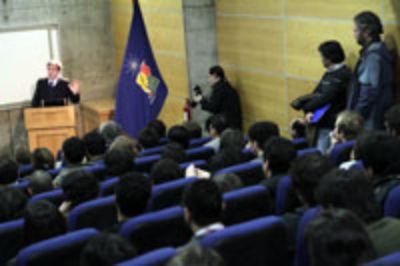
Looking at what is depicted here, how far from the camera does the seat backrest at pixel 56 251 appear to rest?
2.93 m

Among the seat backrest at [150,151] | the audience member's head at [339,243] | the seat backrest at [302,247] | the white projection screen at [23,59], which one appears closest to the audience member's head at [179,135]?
the seat backrest at [150,151]

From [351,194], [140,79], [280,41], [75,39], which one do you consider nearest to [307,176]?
[351,194]

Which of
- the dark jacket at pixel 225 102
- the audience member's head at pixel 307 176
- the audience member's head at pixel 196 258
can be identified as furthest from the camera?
the dark jacket at pixel 225 102

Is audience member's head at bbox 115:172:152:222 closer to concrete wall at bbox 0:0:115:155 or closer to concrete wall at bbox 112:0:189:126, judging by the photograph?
concrete wall at bbox 112:0:189:126

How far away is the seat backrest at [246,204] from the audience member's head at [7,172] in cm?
230

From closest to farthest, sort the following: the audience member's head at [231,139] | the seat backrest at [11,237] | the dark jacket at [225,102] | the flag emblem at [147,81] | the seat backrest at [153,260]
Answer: the seat backrest at [153,260]
the seat backrest at [11,237]
the audience member's head at [231,139]
the flag emblem at [147,81]
the dark jacket at [225,102]

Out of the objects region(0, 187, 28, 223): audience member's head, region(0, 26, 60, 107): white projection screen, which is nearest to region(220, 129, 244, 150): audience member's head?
region(0, 187, 28, 223): audience member's head

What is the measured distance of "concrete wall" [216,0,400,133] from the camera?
637 cm

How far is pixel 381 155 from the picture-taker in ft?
10.8

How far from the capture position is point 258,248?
9.21 ft

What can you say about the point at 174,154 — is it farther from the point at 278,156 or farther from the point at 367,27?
the point at 367,27

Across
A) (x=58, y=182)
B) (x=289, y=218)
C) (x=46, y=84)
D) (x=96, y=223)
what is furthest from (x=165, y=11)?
(x=289, y=218)

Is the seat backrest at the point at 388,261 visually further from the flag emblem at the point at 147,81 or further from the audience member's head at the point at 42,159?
the flag emblem at the point at 147,81

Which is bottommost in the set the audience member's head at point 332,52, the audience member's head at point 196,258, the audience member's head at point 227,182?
the audience member's head at point 227,182
